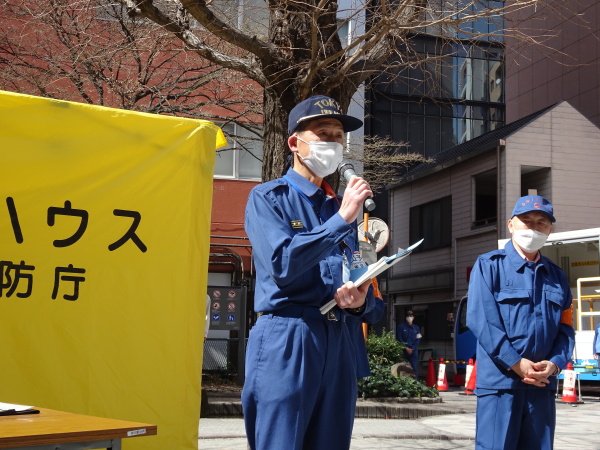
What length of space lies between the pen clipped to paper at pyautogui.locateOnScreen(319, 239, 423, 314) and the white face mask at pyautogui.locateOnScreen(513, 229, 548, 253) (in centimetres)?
204

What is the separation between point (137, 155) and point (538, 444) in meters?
3.02

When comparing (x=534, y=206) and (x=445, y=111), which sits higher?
(x=445, y=111)

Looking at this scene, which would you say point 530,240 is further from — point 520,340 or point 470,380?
point 470,380

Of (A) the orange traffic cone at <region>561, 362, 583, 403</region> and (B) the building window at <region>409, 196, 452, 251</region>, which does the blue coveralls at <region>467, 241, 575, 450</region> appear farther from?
(B) the building window at <region>409, 196, 452, 251</region>

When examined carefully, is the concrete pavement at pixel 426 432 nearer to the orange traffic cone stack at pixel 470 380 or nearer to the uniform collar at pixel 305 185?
the orange traffic cone stack at pixel 470 380

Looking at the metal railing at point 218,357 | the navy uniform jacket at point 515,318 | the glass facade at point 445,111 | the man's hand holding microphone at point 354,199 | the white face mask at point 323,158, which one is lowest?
the metal railing at point 218,357

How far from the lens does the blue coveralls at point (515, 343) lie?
4.99 m

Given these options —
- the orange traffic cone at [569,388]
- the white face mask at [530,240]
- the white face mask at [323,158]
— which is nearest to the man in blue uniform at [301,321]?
the white face mask at [323,158]

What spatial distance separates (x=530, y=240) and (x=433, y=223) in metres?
25.3

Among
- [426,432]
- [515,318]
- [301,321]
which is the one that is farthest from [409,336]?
[301,321]

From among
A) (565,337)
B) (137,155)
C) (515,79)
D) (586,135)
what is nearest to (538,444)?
(565,337)

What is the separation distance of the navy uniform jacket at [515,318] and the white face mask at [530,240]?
0.08 m

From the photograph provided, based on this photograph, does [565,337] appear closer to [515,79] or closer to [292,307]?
[292,307]

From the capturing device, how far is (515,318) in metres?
5.13
